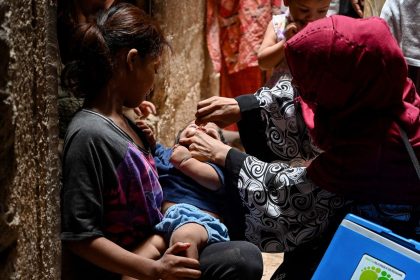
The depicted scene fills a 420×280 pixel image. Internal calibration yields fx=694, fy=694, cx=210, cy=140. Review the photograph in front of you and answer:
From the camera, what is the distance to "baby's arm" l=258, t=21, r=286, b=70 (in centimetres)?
347

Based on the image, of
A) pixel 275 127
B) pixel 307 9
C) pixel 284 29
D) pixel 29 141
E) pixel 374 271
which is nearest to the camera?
pixel 29 141

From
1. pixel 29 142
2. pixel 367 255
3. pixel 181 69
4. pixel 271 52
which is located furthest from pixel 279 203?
pixel 181 69

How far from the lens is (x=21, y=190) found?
5.02 feet

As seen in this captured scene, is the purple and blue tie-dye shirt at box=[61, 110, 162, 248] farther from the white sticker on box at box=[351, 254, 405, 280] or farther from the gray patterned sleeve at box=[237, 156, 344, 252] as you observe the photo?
the white sticker on box at box=[351, 254, 405, 280]

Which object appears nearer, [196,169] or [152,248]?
[152,248]

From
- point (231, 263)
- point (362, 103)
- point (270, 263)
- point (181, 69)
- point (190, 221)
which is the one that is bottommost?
point (270, 263)

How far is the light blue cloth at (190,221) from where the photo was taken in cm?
211

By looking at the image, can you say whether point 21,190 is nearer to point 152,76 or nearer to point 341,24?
point 152,76

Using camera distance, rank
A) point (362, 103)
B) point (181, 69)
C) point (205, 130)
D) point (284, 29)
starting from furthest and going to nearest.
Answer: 1. point (181, 69)
2. point (284, 29)
3. point (205, 130)
4. point (362, 103)

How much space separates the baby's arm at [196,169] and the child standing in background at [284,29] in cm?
102

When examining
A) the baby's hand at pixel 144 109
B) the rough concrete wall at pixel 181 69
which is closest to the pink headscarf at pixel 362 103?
the baby's hand at pixel 144 109

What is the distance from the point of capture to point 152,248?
2096 mm

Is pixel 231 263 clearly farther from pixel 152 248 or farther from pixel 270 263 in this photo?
pixel 270 263

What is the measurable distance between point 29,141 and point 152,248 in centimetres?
65
